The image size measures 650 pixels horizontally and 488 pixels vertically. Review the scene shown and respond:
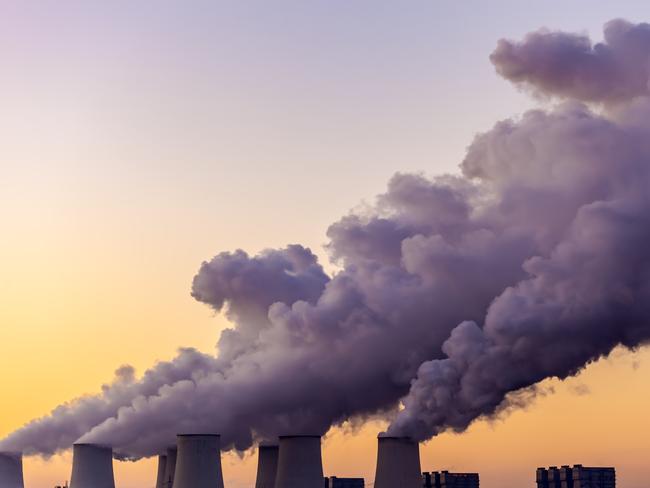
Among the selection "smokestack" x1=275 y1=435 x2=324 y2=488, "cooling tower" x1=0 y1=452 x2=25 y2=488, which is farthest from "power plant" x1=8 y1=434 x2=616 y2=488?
"cooling tower" x1=0 y1=452 x2=25 y2=488

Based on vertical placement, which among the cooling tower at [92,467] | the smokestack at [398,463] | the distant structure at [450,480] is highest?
the distant structure at [450,480]

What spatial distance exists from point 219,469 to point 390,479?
31.9 feet

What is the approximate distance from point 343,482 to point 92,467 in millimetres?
51828

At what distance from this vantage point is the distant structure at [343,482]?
4796 inches

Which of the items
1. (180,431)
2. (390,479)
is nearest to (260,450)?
(180,431)

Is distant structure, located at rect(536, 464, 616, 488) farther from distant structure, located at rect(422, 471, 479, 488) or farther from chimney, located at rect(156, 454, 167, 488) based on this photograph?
chimney, located at rect(156, 454, 167, 488)

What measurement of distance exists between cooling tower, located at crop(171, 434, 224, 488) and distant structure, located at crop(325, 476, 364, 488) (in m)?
60.9

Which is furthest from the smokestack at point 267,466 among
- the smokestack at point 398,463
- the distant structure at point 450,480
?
the distant structure at point 450,480

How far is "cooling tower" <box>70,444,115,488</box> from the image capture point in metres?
71.9

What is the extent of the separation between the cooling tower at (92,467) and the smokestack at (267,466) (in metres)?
8.59

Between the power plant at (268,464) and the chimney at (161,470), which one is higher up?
the chimney at (161,470)

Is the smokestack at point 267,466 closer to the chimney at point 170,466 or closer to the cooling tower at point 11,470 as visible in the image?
the chimney at point 170,466

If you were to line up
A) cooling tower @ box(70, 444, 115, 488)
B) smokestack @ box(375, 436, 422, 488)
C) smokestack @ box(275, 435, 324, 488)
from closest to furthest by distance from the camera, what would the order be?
1. smokestack @ box(375, 436, 422, 488)
2. smokestack @ box(275, 435, 324, 488)
3. cooling tower @ box(70, 444, 115, 488)

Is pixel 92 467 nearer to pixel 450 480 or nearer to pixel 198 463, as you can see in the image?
pixel 198 463
